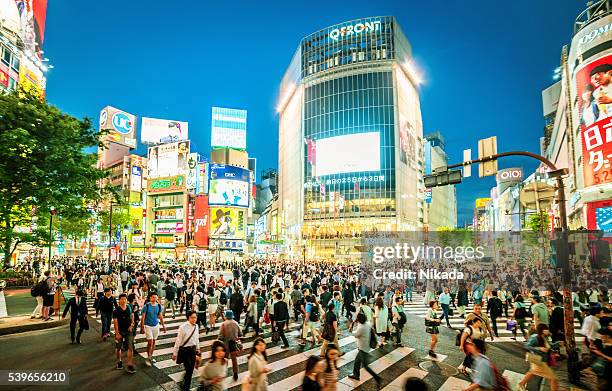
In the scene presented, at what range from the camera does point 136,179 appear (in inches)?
3802

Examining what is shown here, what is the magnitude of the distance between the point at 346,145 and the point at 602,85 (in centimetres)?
4601

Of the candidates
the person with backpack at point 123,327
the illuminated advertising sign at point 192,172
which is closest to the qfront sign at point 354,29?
the illuminated advertising sign at point 192,172

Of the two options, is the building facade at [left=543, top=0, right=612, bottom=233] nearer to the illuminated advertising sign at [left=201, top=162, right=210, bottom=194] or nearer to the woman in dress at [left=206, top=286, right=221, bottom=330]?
the woman in dress at [left=206, top=286, right=221, bottom=330]

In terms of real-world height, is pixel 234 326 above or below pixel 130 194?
below

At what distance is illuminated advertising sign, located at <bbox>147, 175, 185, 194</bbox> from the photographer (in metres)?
83.1

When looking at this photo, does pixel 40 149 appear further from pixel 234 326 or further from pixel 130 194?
pixel 130 194

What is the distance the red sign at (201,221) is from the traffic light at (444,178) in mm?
74605

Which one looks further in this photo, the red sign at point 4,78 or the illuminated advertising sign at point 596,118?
Answer: the red sign at point 4,78

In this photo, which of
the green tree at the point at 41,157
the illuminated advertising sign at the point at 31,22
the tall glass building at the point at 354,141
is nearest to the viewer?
the green tree at the point at 41,157

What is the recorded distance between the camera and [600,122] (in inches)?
1153

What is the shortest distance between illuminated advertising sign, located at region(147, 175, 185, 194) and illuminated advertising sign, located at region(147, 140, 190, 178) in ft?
3.94

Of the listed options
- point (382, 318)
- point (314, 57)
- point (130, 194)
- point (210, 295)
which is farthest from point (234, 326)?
point (130, 194)

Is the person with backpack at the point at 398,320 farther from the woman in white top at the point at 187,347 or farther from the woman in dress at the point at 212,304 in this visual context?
the woman in dress at the point at 212,304

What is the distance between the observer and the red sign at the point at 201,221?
79125 millimetres
